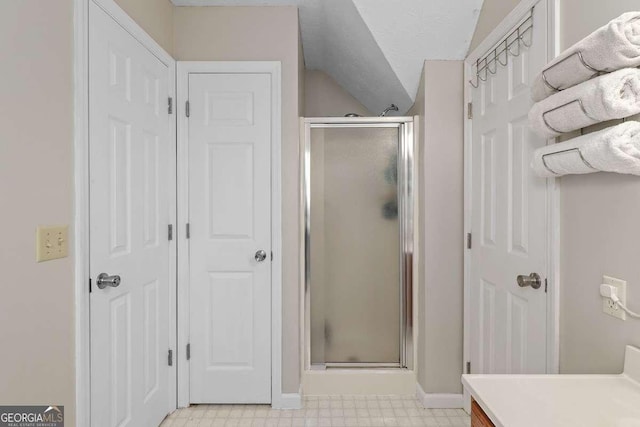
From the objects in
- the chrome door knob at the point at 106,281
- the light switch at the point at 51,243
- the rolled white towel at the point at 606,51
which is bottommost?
the chrome door knob at the point at 106,281

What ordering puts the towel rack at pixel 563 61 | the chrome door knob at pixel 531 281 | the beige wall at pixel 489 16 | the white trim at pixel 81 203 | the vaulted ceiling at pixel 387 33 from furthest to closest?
1. the vaulted ceiling at pixel 387 33
2. the beige wall at pixel 489 16
3. the chrome door knob at pixel 531 281
4. the white trim at pixel 81 203
5. the towel rack at pixel 563 61

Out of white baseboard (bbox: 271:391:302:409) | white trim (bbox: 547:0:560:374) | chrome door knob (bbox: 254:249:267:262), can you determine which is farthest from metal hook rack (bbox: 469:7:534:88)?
white baseboard (bbox: 271:391:302:409)

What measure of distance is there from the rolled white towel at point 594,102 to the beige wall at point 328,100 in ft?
7.04

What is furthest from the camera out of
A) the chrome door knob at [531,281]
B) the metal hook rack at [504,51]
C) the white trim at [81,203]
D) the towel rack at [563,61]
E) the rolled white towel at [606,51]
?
the metal hook rack at [504,51]

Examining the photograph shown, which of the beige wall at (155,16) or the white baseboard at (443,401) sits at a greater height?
the beige wall at (155,16)

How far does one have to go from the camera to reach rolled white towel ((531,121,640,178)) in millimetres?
1007

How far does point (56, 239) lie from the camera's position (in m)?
1.37

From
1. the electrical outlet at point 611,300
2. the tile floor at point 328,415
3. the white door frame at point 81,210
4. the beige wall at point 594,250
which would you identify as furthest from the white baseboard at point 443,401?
the white door frame at point 81,210

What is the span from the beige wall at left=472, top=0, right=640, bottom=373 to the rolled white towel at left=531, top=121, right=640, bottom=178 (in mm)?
121

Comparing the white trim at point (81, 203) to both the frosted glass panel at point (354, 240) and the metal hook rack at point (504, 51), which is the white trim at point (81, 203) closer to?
the frosted glass panel at point (354, 240)

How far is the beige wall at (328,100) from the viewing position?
3371mm

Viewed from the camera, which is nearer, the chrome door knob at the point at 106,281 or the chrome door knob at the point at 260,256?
the chrome door knob at the point at 106,281

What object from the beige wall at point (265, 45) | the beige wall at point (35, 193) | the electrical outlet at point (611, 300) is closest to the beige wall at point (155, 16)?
the beige wall at point (265, 45)

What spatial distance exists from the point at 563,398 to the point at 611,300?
1.28 ft
